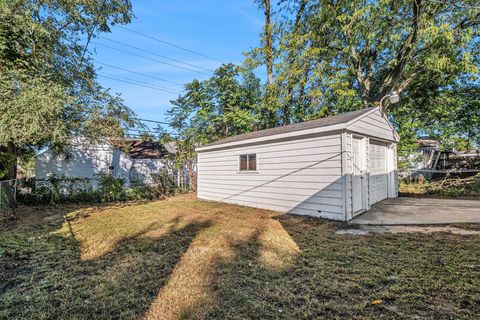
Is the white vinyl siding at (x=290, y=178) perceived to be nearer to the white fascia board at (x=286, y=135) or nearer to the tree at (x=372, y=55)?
the white fascia board at (x=286, y=135)

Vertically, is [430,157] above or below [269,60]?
below

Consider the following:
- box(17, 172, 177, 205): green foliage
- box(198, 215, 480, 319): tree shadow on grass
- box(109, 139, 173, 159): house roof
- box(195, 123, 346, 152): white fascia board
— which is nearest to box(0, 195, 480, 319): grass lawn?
box(198, 215, 480, 319): tree shadow on grass

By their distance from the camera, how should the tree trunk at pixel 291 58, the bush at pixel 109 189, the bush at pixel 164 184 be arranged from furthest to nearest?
the tree trunk at pixel 291 58
the bush at pixel 164 184
the bush at pixel 109 189

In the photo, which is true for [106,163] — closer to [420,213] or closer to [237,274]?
[237,274]

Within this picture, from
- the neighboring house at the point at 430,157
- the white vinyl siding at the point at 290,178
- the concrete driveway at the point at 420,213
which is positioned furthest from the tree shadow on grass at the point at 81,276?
the neighboring house at the point at 430,157

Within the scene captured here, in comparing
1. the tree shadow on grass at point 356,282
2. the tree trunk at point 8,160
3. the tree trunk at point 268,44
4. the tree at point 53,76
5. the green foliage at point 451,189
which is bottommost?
the tree shadow on grass at point 356,282

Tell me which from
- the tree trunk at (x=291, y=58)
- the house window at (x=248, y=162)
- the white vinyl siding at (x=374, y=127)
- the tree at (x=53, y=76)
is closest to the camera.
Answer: the white vinyl siding at (x=374, y=127)

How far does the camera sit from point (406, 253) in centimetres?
342

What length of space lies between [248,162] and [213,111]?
6338 millimetres

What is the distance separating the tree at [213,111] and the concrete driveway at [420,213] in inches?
317

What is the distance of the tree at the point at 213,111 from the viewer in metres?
12.9

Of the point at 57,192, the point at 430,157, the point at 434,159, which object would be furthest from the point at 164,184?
the point at 434,159

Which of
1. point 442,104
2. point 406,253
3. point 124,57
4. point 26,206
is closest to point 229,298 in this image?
point 406,253

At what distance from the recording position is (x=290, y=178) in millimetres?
6598
